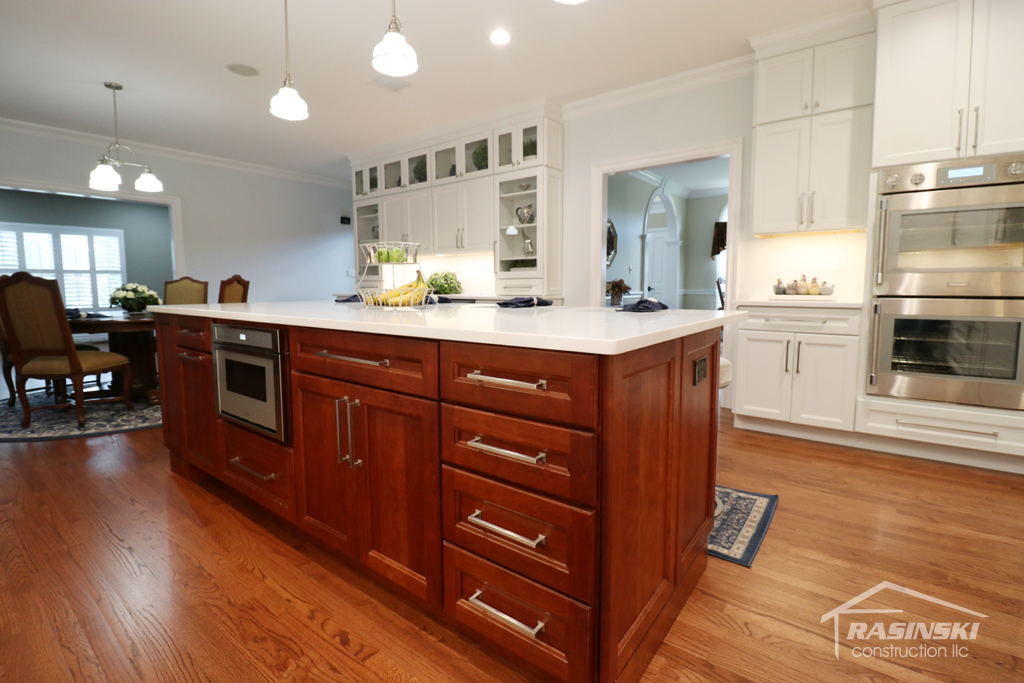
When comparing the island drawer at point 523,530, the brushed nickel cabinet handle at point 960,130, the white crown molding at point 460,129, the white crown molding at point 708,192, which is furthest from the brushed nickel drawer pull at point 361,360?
the white crown molding at point 708,192

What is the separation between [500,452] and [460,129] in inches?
179

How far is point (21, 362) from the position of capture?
366 cm

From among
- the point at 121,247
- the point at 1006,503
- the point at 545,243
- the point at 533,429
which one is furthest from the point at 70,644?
the point at 121,247

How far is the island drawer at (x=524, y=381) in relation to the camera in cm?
100

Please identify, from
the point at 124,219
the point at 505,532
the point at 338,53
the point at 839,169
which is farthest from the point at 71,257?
the point at 839,169

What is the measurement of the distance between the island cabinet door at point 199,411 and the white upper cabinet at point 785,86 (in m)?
3.58

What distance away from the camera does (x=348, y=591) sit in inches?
63.0

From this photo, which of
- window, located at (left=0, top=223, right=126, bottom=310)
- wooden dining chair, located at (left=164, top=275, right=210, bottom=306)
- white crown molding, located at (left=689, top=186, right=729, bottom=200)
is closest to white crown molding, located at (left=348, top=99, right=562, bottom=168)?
wooden dining chair, located at (left=164, top=275, right=210, bottom=306)

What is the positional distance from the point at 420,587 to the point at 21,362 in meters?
4.09

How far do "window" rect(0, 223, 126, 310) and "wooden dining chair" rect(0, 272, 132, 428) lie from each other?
4219mm

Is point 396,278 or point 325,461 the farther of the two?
point 396,278

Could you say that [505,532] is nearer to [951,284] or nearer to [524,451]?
[524,451]

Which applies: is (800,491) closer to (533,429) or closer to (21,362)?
(533,429)

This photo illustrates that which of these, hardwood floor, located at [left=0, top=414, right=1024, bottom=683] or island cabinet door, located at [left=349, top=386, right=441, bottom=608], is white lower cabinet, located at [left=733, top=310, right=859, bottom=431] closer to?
hardwood floor, located at [left=0, top=414, right=1024, bottom=683]
